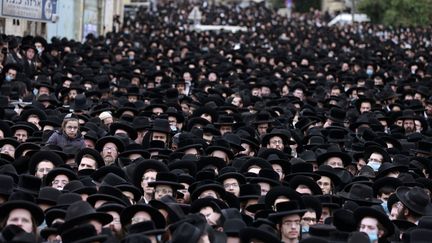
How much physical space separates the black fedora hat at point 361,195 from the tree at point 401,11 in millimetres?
56335

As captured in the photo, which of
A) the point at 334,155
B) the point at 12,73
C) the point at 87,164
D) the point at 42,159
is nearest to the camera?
the point at 42,159

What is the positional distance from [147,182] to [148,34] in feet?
123

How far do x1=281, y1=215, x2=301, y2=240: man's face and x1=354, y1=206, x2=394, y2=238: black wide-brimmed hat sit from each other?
669 mm

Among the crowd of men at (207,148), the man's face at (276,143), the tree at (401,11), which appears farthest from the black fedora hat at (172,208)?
the tree at (401,11)

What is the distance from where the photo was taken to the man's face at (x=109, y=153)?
17.3 m

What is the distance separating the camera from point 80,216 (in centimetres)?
1153

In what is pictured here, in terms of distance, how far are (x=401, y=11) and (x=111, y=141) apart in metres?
55.6

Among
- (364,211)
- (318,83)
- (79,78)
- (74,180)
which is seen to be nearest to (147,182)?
(74,180)

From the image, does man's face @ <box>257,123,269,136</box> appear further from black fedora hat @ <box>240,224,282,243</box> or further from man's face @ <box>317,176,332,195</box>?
black fedora hat @ <box>240,224,282,243</box>

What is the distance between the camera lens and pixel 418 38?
2254 inches

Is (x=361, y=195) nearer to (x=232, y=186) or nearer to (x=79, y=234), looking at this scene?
(x=232, y=186)

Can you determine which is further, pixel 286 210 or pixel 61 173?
pixel 61 173

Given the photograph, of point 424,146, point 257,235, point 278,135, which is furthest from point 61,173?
point 424,146

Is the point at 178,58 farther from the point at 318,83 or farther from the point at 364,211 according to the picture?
the point at 364,211
